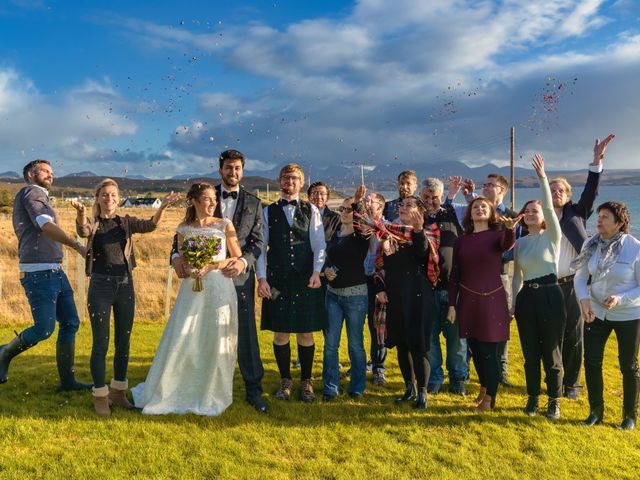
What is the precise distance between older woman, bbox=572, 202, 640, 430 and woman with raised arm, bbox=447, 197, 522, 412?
0.91m

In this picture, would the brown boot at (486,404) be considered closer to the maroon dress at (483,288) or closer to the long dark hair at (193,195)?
the maroon dress at (483,288)

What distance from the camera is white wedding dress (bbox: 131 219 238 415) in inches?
233

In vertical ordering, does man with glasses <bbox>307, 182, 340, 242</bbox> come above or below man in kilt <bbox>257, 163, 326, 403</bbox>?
above

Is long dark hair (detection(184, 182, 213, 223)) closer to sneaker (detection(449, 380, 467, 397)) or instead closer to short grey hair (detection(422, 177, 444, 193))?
short grey hair (detection(422, 177, 444, 193))

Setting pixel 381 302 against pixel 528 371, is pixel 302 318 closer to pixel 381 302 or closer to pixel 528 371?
pixel 381 302

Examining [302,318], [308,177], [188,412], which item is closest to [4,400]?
[188,412]

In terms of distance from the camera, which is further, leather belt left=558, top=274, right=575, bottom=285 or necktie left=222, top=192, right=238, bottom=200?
leather belt left=558, top=274, right=575, bottom=285

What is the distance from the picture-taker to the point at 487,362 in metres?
6.08

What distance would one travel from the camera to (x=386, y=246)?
20.3 feet

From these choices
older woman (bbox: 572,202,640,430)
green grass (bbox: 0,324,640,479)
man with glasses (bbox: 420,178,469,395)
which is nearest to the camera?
green grass (bbox: 0,324,640,479)

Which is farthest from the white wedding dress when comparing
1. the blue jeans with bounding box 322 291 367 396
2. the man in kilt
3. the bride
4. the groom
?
the blue jeans with bounding box 322 291 367 396

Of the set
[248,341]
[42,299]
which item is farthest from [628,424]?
[42,299]

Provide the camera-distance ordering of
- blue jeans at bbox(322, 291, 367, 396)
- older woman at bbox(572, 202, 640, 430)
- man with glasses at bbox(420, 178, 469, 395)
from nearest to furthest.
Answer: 1. older woman at bbox(572, 202, 640, 430)
2. blue jeans at bbox(322, 291, 367, 396)
3. man with glasses at bbox(420, 178, 469, 395)

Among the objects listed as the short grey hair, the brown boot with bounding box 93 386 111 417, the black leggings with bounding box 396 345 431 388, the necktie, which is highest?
the short grey hair
